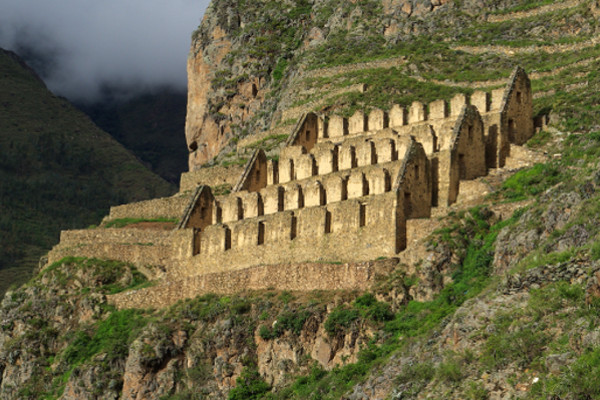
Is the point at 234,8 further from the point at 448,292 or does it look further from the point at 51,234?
the point at 448,292

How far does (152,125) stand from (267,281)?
122 metres

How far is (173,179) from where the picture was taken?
157000mm

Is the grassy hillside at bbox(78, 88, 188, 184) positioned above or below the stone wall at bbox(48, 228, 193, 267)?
above

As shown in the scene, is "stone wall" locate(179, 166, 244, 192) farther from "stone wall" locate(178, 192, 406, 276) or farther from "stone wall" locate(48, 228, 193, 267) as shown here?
"stone wall" locate(178, 192, 406, 276)

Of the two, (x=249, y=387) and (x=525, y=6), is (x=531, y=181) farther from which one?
(x=525, y=6)

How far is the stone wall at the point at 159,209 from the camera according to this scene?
6938 cm

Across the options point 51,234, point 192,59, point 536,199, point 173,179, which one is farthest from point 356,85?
point 173,179

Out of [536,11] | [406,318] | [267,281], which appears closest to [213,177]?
[267,281]

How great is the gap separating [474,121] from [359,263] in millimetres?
10241

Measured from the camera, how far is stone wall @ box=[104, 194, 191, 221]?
2731 inches

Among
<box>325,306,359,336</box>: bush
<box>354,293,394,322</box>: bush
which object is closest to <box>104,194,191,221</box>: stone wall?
<box>325,306,359,336</box>: bush

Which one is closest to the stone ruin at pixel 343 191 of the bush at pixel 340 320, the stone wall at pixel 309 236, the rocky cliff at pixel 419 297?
the stone wall at pixel 309 236

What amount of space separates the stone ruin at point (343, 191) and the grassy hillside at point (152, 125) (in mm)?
97462

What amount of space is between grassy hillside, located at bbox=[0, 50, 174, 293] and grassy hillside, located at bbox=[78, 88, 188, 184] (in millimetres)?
12568
